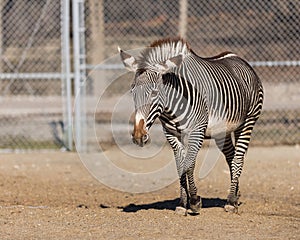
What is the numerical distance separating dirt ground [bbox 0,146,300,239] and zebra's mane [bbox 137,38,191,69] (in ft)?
5.23

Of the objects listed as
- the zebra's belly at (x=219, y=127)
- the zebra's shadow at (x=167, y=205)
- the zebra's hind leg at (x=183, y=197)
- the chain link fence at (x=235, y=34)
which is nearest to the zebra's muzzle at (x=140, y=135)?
the zebra's hind leg at (x=183, y=197)

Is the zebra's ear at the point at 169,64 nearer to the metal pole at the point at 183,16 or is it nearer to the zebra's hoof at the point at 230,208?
the zebra's hoof at the point at 230,208

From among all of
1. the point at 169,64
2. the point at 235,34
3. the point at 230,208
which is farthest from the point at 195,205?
the point at 235,34

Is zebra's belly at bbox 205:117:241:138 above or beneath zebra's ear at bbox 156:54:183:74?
beneath

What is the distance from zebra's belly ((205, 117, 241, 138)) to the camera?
7516 millimetres

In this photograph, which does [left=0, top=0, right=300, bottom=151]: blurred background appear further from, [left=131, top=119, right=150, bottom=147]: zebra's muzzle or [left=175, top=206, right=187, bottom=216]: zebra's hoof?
[left=131, top=119, right=150, bottom=147]: zebra's muzzle

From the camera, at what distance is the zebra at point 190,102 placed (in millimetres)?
6660

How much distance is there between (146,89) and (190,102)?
29.1 inches

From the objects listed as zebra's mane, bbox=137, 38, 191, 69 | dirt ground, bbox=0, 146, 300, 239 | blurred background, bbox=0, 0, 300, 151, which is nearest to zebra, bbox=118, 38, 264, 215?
zebra's mane, bbox=137, 38, 191, 69

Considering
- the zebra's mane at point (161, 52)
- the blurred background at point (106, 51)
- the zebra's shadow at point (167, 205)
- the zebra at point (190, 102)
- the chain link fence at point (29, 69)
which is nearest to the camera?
the zebra at point (190, 102)

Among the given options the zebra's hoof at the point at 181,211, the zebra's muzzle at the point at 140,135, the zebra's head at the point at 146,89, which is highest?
the zebra's head at the point at 146,89

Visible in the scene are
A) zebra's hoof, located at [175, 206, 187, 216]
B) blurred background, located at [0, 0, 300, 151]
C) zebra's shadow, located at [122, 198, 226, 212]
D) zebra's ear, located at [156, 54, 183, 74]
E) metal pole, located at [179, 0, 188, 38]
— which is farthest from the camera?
metal pole, located at [179, 0, 188, 38]

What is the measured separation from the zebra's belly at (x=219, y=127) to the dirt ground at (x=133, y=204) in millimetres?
851

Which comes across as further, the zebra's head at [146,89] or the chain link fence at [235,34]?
the chain link fence at [235,34]
